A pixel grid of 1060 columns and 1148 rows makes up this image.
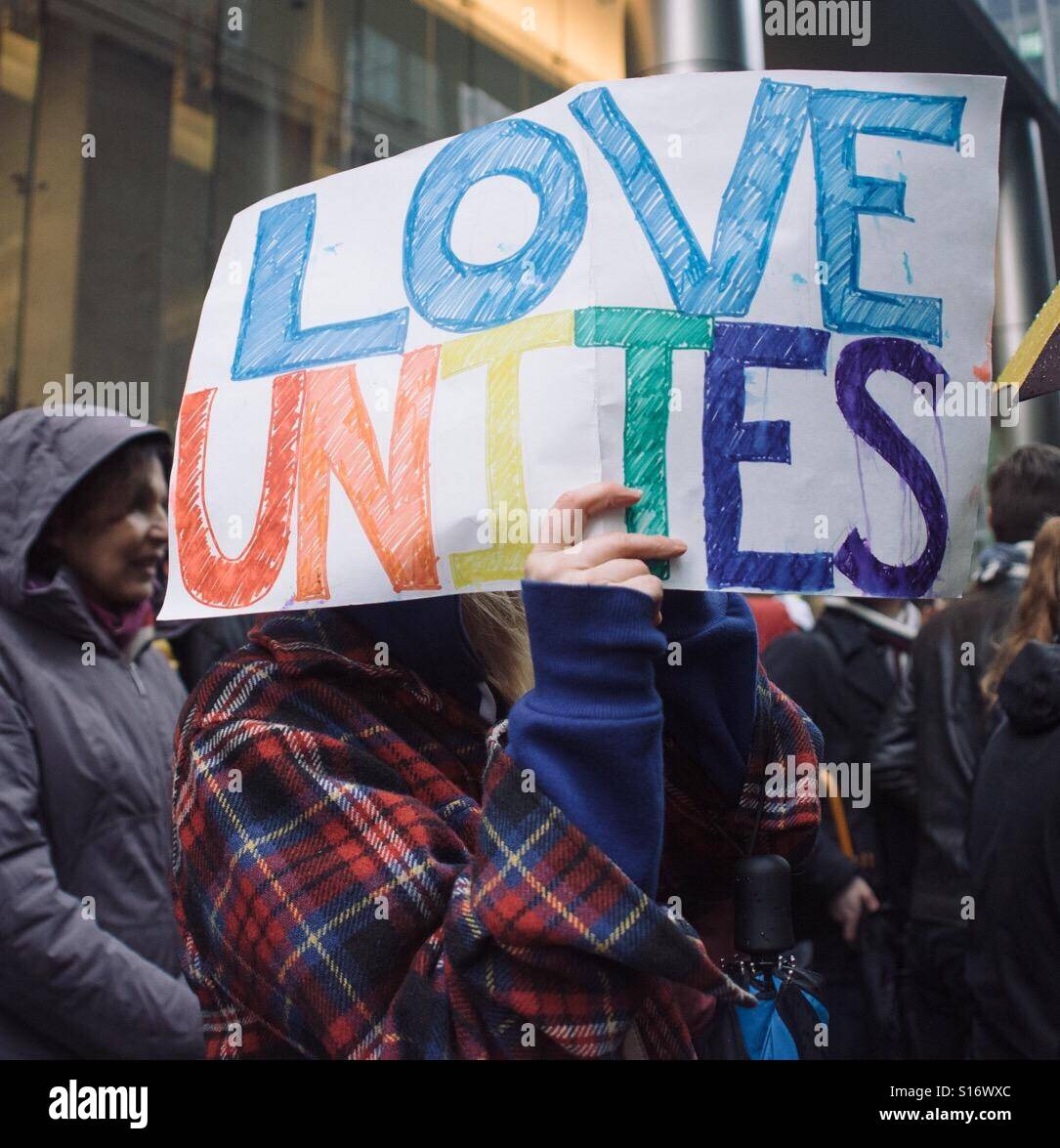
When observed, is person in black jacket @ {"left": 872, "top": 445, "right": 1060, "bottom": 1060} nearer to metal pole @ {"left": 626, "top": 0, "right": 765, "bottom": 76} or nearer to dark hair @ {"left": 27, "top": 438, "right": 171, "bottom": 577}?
metal pole @ {"left": 626, "top": 0, "right": 765, "bottom": 76}

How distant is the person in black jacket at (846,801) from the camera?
11.9ft

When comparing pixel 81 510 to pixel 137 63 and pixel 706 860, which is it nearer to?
pixel 706 860

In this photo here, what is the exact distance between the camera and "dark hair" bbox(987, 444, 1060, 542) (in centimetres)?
326

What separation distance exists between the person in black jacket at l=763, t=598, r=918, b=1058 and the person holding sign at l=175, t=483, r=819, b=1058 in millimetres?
2579

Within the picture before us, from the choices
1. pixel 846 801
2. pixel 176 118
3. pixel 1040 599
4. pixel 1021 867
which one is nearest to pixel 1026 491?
pixel 1040 599

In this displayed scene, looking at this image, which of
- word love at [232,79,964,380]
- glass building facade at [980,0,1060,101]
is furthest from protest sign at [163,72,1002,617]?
glass building facade at [980,0,1060,101]

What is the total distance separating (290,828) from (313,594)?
261mm

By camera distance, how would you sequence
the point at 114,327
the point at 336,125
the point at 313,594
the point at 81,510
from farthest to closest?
the point at 336,125, the point at 114,327, the point at 81,510, the point at 313,594

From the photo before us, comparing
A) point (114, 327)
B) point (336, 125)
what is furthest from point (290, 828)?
point (336, 125)

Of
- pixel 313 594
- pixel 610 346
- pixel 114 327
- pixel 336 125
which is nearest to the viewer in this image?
pixel 610 346

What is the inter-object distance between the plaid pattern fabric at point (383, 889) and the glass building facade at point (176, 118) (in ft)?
16.3

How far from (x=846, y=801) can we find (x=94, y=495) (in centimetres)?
265

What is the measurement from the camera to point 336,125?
731 centimetres

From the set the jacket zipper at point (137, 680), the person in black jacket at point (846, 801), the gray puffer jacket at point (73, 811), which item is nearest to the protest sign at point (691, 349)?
the gray puffer jacket at point (73, 811)
